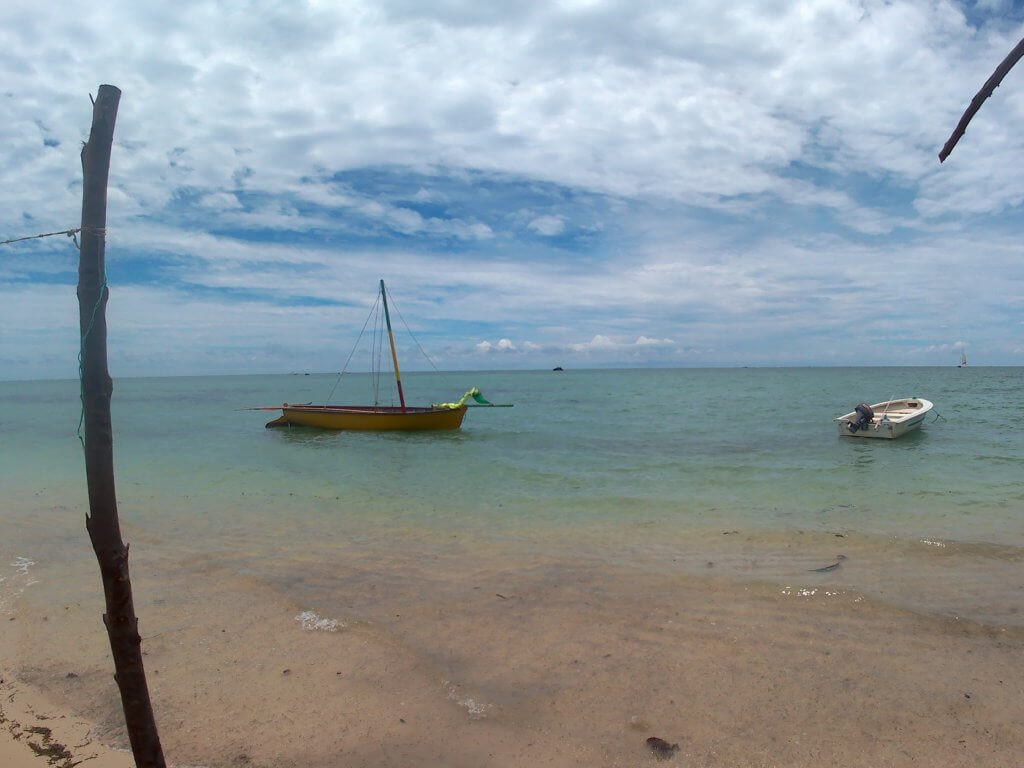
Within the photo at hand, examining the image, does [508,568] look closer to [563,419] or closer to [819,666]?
[819,666]

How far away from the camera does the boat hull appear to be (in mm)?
29141

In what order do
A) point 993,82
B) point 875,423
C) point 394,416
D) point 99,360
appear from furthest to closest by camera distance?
point 394,416 < point 875,423 < point 99,360 < point 993,82

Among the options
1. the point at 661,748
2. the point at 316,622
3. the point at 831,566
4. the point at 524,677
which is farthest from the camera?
the point at 831,566

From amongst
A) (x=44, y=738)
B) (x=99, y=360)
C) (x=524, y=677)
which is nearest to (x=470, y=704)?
(x=524, y=677)

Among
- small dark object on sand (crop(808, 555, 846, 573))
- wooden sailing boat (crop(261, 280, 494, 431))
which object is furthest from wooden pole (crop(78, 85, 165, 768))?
wooden sailing boat (crop(261, 280, 494, 431))

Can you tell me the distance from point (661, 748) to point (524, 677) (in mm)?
1350

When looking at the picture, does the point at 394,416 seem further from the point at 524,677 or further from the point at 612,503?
the point at 524,677

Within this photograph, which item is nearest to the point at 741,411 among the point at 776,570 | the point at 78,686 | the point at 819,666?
the point at 776,570

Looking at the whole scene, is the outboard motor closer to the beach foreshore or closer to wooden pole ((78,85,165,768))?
the beach foreshore

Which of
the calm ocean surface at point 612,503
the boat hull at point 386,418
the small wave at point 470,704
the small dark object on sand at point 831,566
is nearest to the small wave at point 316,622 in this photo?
the calm ocean surface at point 612,503

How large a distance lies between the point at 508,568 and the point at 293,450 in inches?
710

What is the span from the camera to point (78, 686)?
5.07m

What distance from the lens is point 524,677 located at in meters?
5.30

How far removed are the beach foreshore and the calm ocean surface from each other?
1.18m
